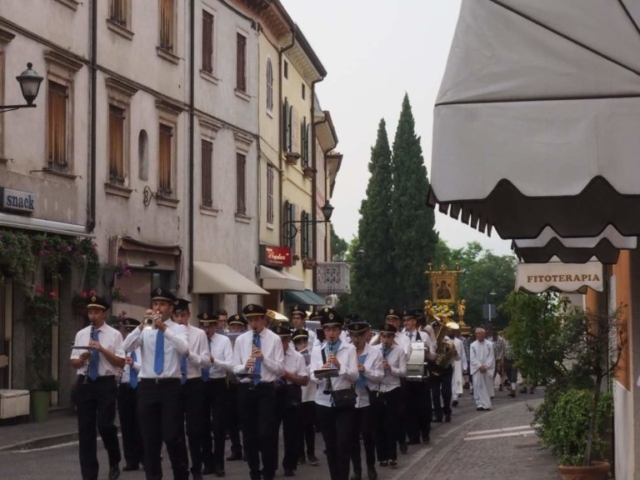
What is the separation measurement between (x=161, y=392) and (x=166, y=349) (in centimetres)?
45

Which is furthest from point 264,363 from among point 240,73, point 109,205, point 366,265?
point 366,265

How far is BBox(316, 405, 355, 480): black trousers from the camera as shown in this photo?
1526 cm

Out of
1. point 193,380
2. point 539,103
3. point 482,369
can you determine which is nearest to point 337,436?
point 193,380

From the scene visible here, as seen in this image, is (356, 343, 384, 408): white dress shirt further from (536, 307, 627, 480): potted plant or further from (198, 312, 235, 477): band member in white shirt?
(536, 307, 627, 480): potted plant

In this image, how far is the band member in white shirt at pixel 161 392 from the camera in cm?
1468

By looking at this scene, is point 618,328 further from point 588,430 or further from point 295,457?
point 295,457

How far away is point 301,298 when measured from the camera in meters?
46.9

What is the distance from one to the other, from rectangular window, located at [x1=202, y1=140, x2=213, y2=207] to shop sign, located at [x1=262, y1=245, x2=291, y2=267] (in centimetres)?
496

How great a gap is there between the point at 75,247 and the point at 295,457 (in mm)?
10631

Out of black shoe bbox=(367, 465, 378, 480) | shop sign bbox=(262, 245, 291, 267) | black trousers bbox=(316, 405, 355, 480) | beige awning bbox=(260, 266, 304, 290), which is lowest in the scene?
black shoe bbox=(367, 465, 378, 480)

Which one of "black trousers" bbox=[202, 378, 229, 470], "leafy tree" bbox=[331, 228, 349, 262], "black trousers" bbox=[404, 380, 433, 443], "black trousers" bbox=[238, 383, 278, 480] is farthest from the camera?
"leafy tree" bbox=[331, 228, 349, 262]

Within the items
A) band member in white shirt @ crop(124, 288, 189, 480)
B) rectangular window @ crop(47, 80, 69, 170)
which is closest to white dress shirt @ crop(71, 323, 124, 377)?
band member in white shirt @ crop(124, 288, 189, 480)

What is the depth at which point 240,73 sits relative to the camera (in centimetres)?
3953

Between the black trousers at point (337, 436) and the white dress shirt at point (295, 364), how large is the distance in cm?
156
